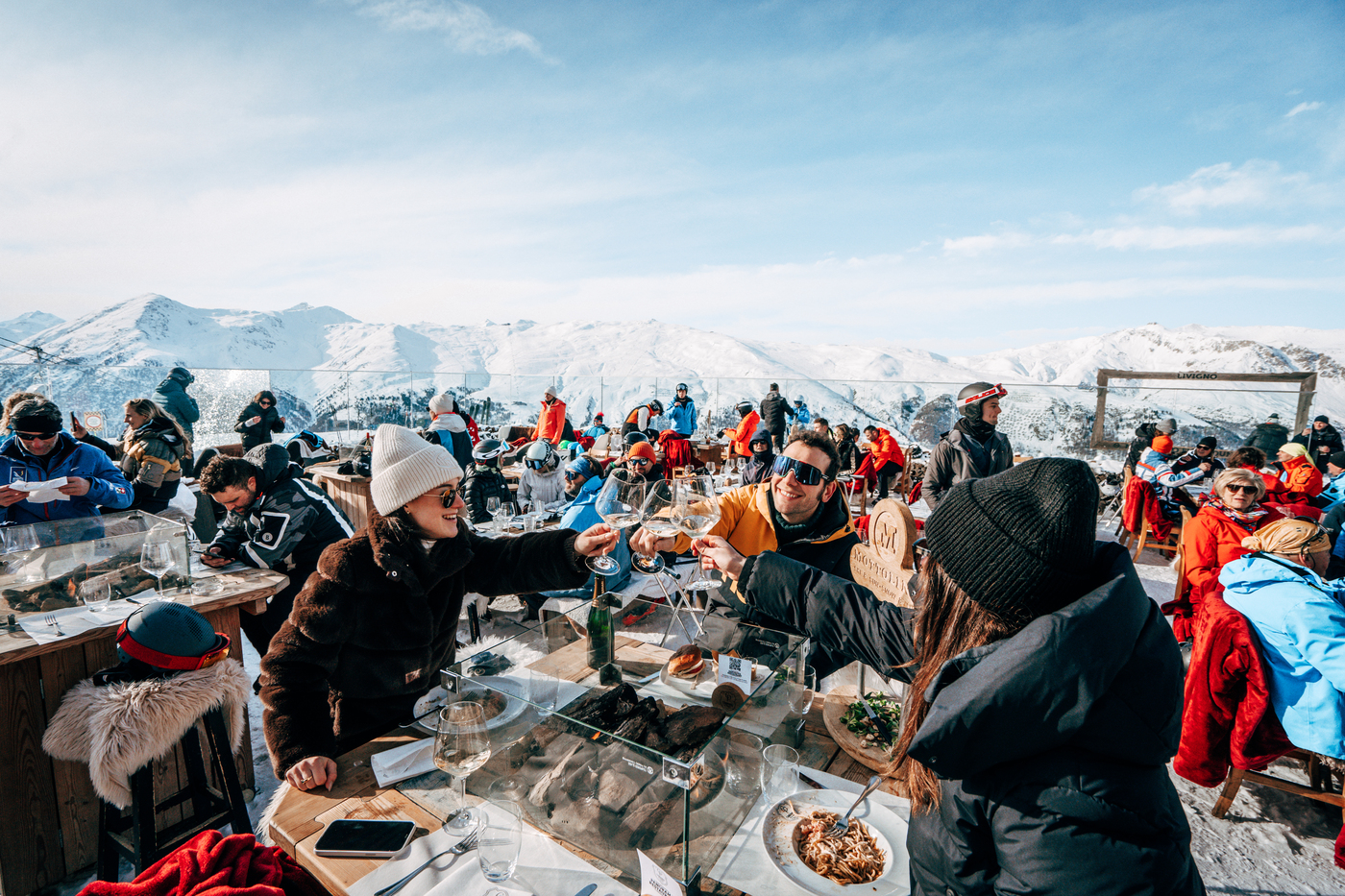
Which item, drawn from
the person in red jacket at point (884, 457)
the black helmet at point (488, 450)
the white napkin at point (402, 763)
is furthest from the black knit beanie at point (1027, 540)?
the person in red jacket at point (884, 457)

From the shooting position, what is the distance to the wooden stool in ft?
Answer: 7.73

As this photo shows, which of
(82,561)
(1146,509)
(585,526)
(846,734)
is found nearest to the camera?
(846,734)

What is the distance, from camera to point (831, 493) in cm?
333

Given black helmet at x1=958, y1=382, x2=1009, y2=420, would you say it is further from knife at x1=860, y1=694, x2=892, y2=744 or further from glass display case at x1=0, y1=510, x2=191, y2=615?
glass display case at x1=0, y1=510, x2=191, y2=615

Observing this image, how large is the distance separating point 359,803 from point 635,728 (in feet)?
2.61

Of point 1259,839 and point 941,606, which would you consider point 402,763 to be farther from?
point 1259,839

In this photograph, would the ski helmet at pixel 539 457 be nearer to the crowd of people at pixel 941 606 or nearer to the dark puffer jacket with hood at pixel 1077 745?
the crowd of people at pixel 941 606

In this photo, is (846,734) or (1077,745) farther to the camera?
(846,734)

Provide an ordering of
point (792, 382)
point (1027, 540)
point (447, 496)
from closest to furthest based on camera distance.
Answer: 1. point (1027, 540)
2. point (447, 496)
3. point (792, 382)

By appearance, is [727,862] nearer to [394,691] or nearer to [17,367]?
[394,691]

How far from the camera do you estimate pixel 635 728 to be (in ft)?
5.09

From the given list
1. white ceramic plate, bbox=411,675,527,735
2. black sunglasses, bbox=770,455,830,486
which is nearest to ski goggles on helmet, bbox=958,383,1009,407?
black sunglasses, bbox=770,455,830,486

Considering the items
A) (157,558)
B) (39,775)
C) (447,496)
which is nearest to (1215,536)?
(447,496)

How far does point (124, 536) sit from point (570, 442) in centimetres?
690
